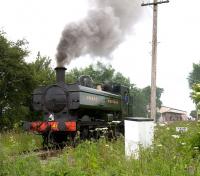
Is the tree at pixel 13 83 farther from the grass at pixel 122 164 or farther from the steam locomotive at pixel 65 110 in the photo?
the grass at pixel 122 164

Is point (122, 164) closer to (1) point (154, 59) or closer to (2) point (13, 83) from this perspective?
(1) point (154, 59)

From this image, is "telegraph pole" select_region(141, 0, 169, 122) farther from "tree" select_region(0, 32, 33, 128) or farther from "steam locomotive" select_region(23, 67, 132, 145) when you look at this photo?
"tree" select_region(0, 32, 33, 128)

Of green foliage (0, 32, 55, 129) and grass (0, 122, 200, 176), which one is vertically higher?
green foliage (0, 32, 55, 129)

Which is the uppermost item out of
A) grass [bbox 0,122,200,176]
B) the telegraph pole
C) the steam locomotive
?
the telegraph pole

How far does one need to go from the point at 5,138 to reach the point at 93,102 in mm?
3755

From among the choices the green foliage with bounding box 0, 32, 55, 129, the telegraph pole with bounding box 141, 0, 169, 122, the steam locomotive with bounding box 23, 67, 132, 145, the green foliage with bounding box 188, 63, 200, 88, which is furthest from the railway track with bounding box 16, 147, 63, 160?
the green foliage with bounding box 188, 63, 200, 88

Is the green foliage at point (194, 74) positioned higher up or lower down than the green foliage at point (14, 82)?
higher up

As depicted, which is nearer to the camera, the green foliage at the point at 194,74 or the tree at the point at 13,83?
the tree at the point at 13,83

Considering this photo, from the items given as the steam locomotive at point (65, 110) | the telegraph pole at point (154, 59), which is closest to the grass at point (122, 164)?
the steam locomotive at point (65, 110)

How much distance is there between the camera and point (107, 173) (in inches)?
301

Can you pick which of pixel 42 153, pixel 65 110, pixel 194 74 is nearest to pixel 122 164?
pixel 42 153

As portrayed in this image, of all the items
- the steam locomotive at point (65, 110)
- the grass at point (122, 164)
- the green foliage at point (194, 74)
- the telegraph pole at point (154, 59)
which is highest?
the green foliage at point (194, 74)

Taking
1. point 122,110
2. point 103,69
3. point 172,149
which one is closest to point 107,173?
point 172,149

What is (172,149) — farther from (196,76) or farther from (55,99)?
(196,76)
